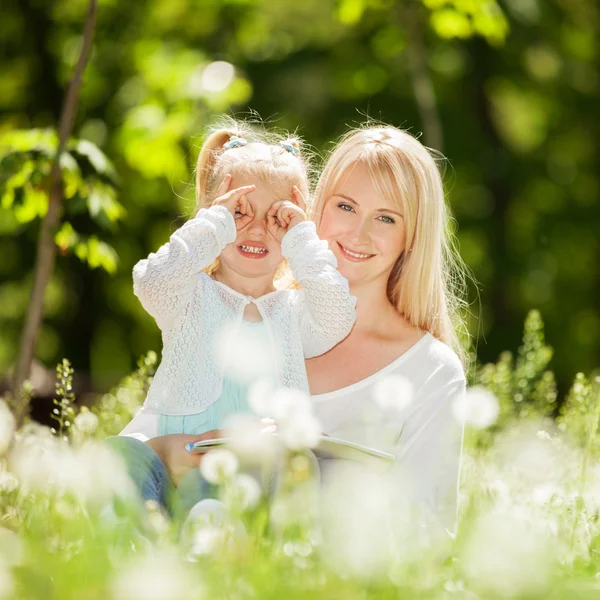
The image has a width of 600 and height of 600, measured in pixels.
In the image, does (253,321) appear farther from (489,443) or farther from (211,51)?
(211,51)

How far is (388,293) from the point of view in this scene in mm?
3719

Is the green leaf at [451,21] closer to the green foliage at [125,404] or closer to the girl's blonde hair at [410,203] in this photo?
the girl's blonde hair at [410,203]

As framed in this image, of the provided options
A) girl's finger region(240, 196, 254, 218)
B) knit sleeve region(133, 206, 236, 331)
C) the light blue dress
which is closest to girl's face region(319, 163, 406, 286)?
girl's finger region(240, 196, 254, 218)

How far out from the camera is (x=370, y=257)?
353 centimetres

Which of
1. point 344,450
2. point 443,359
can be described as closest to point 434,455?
point 443,359

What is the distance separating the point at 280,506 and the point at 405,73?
11997 mm

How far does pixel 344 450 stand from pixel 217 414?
0.53 metres

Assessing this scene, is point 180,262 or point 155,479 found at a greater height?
point 180,262

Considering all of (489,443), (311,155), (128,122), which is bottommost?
(489,443)

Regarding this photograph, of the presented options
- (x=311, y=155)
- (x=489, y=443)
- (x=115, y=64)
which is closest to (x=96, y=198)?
(x=311, y=155)

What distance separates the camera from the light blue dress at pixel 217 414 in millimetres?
3010

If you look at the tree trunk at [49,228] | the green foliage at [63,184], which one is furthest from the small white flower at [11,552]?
the tree trunk at [49,228]

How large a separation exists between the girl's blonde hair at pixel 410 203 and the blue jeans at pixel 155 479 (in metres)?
1.28

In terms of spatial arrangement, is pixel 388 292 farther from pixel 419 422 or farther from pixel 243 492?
pixel 243 492
